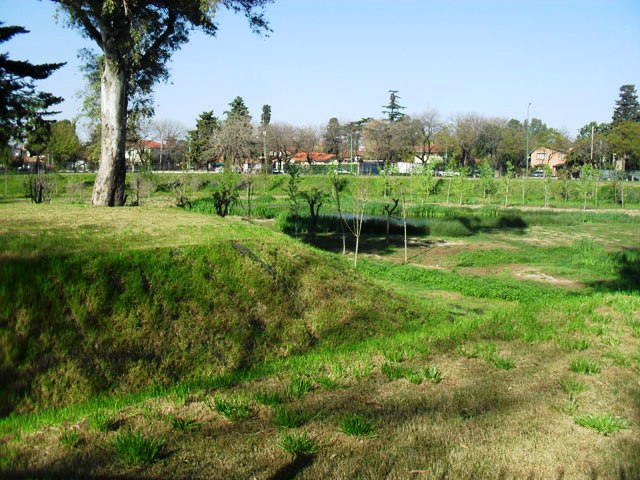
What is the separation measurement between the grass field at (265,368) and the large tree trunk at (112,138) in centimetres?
248

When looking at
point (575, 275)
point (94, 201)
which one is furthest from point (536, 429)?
point (575, 275)

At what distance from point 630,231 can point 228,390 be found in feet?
95.9

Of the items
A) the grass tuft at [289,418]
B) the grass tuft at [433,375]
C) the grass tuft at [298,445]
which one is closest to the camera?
the grass tuft at [298,445]

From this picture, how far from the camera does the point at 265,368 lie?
5566mm

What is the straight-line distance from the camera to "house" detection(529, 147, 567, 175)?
8244 centimetres

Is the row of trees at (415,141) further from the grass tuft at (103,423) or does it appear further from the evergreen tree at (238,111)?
the grass tuft at (103,423)

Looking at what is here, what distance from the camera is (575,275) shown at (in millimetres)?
17156

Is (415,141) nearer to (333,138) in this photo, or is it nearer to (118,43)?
(333,138)

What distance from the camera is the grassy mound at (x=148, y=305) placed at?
4.89 metres

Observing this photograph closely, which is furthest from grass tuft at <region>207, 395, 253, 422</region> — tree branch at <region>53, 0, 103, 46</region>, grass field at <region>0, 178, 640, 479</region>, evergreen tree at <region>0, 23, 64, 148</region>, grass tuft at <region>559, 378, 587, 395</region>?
evergreen tree at <region>0, 23, 64, 148</region>

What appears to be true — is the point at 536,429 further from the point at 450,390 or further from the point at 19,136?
the point at 19,136

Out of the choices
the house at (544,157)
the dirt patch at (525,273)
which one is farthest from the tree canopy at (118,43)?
the house at (544,157)

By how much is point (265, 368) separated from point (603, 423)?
2.94 m

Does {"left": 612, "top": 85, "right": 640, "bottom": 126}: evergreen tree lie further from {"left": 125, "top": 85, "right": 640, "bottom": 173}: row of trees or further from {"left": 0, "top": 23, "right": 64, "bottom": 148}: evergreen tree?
{"left": 0, "top": 23, "right": 64, "bottom": 148}: evergreen tree
